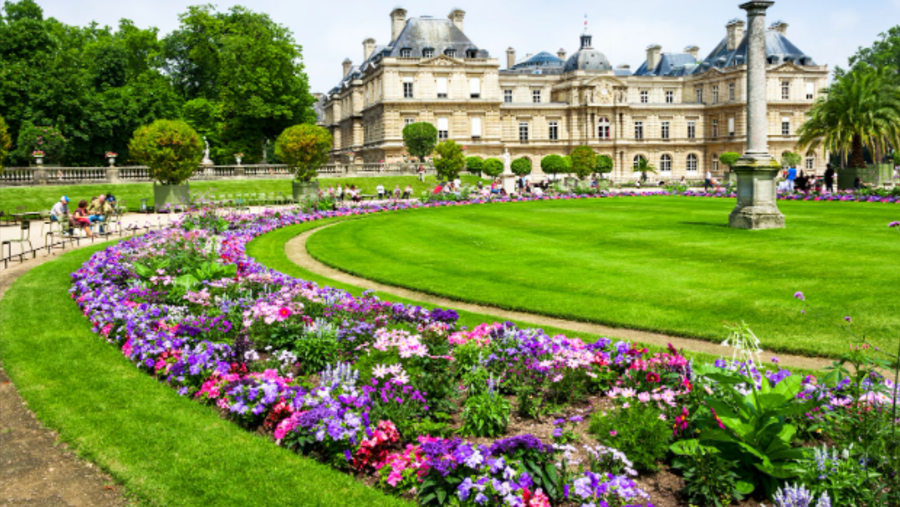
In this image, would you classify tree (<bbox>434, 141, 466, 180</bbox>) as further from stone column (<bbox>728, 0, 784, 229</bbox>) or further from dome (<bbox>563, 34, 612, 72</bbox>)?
dome (<bbox>563, 34, 612, 72</bbox>)

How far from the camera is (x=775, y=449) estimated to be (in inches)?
194

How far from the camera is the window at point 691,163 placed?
283 ft

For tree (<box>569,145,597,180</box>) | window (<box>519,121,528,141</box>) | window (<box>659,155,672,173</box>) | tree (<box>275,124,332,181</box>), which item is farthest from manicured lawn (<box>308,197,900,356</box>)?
window (<box>659,155,672,173</box>)

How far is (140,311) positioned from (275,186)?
42591mm

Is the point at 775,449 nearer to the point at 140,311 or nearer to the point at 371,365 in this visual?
the point at 371,365

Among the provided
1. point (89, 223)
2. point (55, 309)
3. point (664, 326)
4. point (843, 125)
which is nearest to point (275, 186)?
point (89, 223)

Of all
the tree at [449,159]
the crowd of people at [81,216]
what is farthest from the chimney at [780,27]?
the crowd of people at [81,216]

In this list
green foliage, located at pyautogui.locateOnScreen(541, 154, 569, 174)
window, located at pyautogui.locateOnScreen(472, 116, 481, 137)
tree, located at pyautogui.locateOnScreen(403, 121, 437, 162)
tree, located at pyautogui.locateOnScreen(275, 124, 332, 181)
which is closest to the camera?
tree, located at pyautogui.locateOnScreen(275, 124, 332, 181)

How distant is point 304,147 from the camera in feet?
131

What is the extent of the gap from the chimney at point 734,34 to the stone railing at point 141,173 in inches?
1764

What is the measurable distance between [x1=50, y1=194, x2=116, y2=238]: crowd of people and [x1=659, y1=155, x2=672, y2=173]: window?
70.8 metres

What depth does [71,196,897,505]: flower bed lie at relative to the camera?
194 inches

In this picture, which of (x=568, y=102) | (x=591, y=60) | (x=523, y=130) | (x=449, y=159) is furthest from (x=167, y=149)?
(x=591, y=60)

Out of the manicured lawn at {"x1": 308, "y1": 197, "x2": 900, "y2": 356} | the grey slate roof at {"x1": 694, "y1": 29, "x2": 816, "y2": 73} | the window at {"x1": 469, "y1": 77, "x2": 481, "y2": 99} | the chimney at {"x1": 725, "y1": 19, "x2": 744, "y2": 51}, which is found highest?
the chimney at {"x1": 725, "y1": 19, "x2": 744, "y2": 51}
